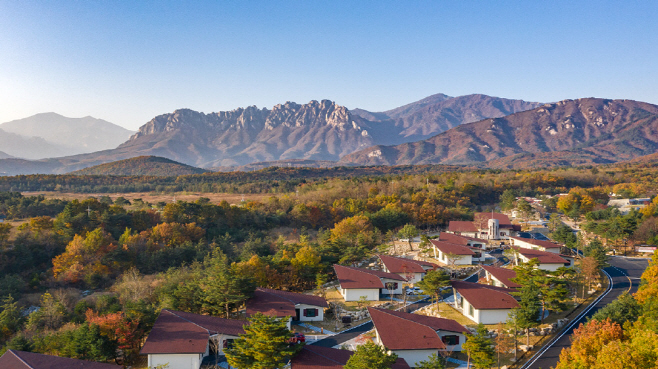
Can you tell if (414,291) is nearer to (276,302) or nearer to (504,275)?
(504,275)

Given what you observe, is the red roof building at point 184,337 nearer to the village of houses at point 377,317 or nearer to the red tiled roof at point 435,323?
the village of houses at point 377,317

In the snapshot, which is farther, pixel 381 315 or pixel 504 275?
pixel 504 275

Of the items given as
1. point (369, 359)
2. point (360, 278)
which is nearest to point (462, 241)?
point (360, 278)

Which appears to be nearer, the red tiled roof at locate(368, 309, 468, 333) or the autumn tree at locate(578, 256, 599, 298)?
the red tiled roof at locate(368, 309, 468, 333)

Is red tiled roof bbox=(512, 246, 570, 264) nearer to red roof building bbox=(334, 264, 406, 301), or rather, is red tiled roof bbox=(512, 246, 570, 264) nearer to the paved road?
the paved road

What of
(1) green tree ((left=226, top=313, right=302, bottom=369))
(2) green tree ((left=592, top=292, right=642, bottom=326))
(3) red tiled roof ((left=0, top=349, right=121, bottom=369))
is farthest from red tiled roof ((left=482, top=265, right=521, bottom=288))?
(3) red tiled roof ((left=0, top=349, right=121, bottom=369))

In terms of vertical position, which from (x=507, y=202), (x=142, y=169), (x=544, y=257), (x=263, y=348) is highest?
(x=142, y=169)

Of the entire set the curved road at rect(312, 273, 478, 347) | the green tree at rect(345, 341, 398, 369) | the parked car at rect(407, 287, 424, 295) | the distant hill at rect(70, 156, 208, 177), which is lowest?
the parked car at rect(407, 287, 424, 295)
